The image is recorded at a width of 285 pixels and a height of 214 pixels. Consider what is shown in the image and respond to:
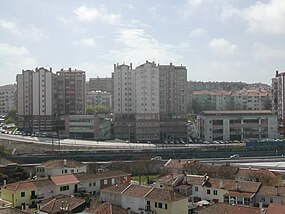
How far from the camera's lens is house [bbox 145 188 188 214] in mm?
20639

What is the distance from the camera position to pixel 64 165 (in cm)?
3100

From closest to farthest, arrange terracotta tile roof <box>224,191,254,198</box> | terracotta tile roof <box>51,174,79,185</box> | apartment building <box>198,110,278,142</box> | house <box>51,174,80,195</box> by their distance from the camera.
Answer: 1. terracotta tile roof <box>224,191,254,198</box>
2. house <box>51,174,80,195</box>
3. terracotta tile roof <box>51,174,79,185</box>
4. apartment building <box>198,110,278,142</box>

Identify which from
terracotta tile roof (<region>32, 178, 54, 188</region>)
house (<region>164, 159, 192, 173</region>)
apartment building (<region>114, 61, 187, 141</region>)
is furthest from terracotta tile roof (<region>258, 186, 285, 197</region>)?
apartment building (<region>114, 61, 187, 141</region>)

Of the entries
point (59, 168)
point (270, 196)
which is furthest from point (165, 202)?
point (59, 168)

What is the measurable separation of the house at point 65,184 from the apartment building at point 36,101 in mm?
38274

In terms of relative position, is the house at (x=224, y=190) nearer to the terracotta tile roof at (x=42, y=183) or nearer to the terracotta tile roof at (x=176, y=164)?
the terracotta tile roof at (x=176, y=164)

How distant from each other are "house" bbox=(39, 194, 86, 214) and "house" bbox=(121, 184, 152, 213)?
2197 mm

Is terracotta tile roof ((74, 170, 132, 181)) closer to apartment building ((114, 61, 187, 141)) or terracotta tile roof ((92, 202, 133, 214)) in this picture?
terracotta tile roof ((92, 202, 133, 214))

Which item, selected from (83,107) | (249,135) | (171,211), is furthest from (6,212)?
(83,107)

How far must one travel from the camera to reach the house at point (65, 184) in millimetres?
25359

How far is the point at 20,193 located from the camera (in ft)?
78.4

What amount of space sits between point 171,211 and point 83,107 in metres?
49.7

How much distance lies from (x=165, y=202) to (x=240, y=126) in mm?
39770

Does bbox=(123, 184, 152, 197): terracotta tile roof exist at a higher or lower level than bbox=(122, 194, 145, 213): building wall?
higher
